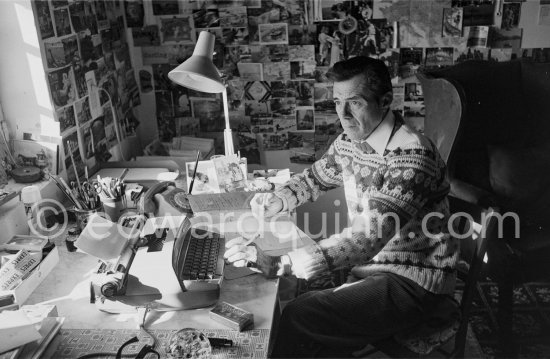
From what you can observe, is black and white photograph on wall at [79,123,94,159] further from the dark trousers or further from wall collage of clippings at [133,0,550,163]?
the dark trousers

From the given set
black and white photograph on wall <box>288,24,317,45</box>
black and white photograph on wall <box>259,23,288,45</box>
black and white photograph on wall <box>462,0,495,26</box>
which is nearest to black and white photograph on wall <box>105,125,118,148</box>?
black and white photograph on wall <box>259,23,288,45</box>

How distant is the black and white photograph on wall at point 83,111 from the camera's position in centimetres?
226

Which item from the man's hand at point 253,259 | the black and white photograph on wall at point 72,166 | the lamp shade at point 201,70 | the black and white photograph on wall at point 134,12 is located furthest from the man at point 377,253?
the black and white photograph on wall at point 134,12

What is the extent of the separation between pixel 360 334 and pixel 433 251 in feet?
1.07

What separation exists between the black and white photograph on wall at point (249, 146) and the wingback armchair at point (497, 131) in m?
0.88

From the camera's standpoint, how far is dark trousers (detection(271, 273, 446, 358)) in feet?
5.28

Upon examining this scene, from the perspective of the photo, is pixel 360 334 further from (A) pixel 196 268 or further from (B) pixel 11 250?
(B) pixel 11 250

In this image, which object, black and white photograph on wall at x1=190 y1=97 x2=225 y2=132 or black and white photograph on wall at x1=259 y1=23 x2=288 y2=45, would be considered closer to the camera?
black and white photograph on wall at x1=259 y1=23 x2=288 y2=45

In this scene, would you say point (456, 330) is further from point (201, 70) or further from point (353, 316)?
point (201, 70)

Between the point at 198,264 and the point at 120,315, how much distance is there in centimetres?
26

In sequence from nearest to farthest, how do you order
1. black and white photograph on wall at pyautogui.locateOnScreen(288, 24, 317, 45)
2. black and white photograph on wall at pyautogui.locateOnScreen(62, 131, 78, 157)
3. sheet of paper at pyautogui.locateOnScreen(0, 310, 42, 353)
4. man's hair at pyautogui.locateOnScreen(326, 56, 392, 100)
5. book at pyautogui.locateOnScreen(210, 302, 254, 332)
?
sheet of paper at pyautogui.locateOnScreen(0, 310, 42, 353) < book at pyautogui.locateOnScreen(210, 302, 254, 332) < man's hair at pyautogui.locateOnScreen(326, 56, 392, 100) < black and white photograph on wall at pyautogui.locateOnScreen(62, 131, 78, 157) < black and white photograph on wall at pyautogui.locateOnScreen(288, 24, 317, 45)

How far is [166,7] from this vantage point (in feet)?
8.81

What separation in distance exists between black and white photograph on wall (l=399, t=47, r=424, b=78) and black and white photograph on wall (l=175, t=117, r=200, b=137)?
1.08 metres

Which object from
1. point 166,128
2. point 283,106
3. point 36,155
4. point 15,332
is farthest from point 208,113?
point 15,332
